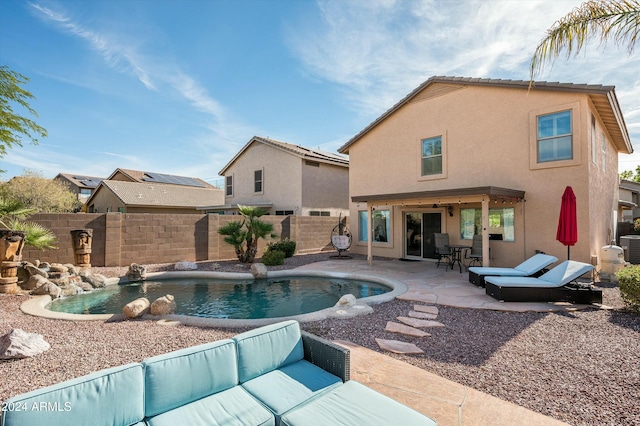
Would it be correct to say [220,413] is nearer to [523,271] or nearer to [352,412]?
[352,412]

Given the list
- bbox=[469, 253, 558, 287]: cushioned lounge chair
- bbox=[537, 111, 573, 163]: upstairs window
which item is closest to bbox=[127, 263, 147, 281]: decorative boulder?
bbox=[469, 253, 558, 287]: cushioned lounge chair

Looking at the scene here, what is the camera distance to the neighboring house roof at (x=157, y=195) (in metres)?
25.6

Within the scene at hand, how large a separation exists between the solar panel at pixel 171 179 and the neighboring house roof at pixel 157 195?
3.68 metres

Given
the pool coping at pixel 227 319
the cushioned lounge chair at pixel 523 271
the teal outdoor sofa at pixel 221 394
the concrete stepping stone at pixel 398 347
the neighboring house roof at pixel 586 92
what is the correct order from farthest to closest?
the neighboring house roof at pixel 586 92, the cushioned lounge chair at pixel 523 271, the pool coping at pixel 227 319, the concrete stepping stone at pixel 398 347, the teal outdoor sofa at pixel 221 394

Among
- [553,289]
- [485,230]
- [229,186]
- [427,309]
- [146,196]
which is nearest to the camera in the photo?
[427,309]

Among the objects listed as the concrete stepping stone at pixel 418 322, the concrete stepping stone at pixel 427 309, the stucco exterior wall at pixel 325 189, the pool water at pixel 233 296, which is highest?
the stucco exterior wall at pixel 325 189

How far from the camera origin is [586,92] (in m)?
9.22

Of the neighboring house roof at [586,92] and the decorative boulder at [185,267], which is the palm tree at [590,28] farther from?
the decorative boulder at [185,267]

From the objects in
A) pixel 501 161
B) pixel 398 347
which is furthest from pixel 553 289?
pixel 501 161

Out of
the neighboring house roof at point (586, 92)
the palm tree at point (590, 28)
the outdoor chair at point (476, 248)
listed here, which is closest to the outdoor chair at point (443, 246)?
the outdoor chair at point (476, 248)

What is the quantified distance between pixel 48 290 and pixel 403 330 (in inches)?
340

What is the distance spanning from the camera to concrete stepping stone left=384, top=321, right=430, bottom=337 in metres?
5.09

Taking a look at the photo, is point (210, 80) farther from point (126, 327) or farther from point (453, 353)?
point (453, 353)

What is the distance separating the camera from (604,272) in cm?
918
